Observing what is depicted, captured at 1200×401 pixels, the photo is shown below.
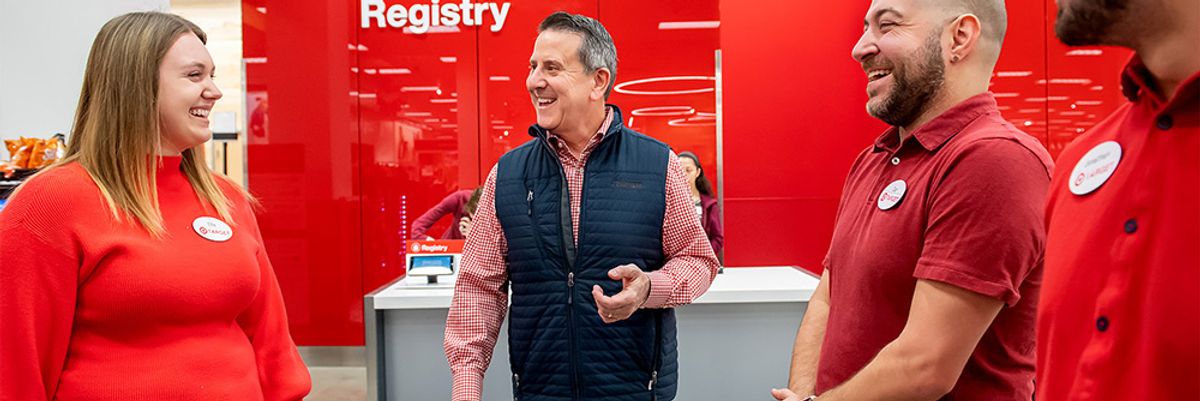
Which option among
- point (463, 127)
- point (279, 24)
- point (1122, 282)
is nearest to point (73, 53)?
point (279, 24)

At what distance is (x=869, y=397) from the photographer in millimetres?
1257

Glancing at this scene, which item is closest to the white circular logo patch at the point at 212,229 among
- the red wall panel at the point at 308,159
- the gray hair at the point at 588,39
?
the gray hair at the point at 588,39

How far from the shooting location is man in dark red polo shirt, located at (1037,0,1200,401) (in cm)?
81

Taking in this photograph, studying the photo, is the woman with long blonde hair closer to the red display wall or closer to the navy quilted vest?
the navy quilted vest

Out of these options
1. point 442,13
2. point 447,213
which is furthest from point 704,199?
point 442,13

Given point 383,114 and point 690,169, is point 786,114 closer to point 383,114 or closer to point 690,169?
point 690,169

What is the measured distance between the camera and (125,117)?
5.14ft

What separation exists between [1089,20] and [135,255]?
1584 mm

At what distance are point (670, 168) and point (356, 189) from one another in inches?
168

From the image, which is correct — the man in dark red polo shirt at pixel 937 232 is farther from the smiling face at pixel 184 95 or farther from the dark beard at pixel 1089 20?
the smiling face at pixel 184 95

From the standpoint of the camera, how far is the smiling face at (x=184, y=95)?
162 centimetres

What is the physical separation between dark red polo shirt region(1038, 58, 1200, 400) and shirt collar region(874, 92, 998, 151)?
350 mm

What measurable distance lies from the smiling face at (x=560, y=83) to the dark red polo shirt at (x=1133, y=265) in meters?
1.16

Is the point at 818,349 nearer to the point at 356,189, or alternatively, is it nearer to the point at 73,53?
the point at 73,53
